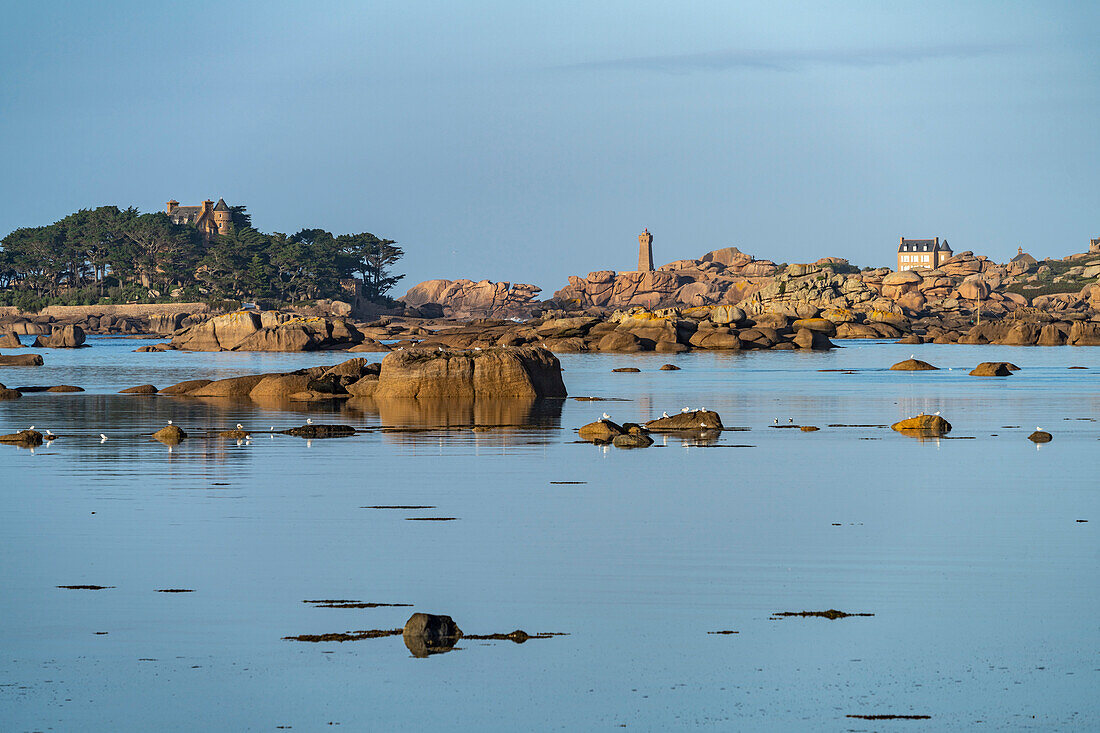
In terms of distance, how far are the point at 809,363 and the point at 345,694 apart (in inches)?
2617

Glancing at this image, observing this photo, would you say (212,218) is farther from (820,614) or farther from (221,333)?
(820,614)

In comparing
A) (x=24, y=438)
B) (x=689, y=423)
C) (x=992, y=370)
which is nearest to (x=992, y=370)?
(x=992, y=370)

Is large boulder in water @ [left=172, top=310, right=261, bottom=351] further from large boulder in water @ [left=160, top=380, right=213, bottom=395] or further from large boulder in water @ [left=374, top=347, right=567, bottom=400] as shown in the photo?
large boulder in water @ [left=374, top=347, right=567, bottom=400]

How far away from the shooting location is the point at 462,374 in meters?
35.2

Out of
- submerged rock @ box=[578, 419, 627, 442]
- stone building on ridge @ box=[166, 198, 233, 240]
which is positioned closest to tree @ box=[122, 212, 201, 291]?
stone building on ridge @ box=[166, 198, 233, 240]

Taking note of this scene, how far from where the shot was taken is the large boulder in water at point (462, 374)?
3525 cm

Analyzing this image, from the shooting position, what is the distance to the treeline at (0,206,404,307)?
15875cm

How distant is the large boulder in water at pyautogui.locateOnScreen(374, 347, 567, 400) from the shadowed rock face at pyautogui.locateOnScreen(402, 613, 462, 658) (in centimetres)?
2559

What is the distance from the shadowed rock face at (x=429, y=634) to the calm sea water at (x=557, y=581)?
5.9 inches

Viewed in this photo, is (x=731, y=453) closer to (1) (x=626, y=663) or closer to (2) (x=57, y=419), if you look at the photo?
(1) (x=626, y=663)

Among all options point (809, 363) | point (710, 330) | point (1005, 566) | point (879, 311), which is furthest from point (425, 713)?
point (879, 311)

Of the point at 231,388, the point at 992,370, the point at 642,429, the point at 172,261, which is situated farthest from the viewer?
the point at 172,261

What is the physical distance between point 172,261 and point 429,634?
6415 inches

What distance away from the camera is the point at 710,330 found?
101 meters
